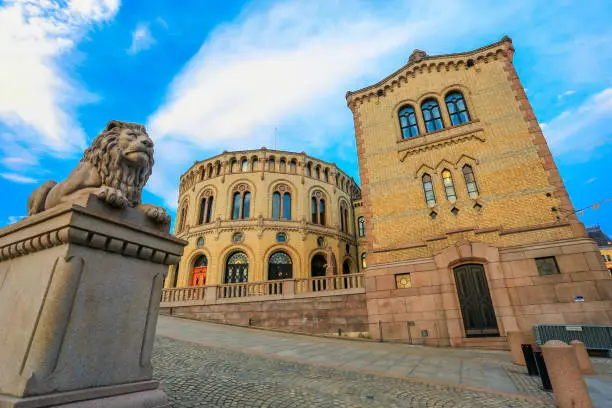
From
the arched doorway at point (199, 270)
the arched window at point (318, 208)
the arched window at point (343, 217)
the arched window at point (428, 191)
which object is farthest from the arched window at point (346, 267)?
the arched window at point (428, 191)

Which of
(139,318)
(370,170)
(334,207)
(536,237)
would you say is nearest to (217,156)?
(334,207)

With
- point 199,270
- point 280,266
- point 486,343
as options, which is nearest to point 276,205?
point 280,266

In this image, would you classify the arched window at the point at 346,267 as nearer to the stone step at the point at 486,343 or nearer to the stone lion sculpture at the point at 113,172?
the stone step at the point at 486,343

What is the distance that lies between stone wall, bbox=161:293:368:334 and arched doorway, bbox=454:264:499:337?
410cm

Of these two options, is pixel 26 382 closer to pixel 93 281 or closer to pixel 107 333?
pixel 107 333

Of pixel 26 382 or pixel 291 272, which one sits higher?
pixel 291 272

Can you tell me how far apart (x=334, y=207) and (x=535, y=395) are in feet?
83.1

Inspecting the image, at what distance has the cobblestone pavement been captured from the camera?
3.91 metres

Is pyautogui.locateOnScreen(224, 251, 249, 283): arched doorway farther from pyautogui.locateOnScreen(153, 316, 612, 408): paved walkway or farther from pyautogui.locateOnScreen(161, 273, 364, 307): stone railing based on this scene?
pyautogui.locateOnScreen(153, 316, 612, 408): paved walkway

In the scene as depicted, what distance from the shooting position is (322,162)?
3094cm

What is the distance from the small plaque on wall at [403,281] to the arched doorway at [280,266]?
13394mm

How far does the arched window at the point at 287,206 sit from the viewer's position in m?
27.6

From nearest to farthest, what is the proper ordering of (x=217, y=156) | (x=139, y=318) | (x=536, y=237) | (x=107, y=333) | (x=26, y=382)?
1. (x=26, y=382)
2. (x=107, y=333)
3. (x=139, y=318)
4. (x=536, y=237)
5. (x=217, y=156)

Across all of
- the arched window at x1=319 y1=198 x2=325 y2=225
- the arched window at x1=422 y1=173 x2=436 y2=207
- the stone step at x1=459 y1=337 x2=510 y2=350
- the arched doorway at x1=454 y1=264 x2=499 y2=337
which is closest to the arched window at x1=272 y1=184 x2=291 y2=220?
the arched window at x1=319 y1=198 x2=325 y2=225
